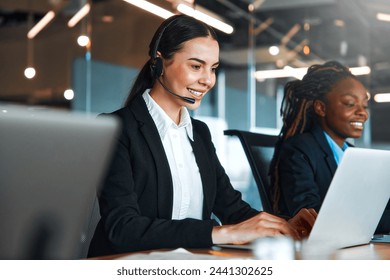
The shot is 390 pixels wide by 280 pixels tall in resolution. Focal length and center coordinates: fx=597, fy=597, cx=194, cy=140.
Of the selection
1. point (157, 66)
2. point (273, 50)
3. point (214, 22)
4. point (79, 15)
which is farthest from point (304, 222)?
point (273, 50)

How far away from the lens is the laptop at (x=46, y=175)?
74 cm

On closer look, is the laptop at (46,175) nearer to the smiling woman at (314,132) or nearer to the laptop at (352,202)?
the laptop at (352,202)

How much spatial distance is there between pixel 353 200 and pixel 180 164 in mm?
623

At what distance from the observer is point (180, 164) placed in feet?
6.25

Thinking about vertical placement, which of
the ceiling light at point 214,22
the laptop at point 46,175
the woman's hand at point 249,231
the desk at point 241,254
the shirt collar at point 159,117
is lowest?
the desk at point 241,254

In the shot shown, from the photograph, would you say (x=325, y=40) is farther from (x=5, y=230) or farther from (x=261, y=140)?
(x=5, y=230)

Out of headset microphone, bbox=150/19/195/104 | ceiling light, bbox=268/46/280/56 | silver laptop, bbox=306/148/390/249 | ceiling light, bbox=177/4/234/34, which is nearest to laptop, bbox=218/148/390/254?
silver laptop, bbox=306/148/390/249

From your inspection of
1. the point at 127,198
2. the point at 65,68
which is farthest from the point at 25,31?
the point at 127,198

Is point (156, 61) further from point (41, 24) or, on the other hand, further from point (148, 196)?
point (41, 24)

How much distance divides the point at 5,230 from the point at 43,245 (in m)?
0.06

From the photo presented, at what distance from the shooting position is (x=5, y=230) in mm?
774

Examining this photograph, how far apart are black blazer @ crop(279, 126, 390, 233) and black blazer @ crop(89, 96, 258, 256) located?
0.27 m

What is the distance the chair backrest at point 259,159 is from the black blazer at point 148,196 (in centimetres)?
21

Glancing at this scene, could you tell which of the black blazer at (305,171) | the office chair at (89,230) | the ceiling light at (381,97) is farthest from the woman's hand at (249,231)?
the ceiling light at (381,97)
